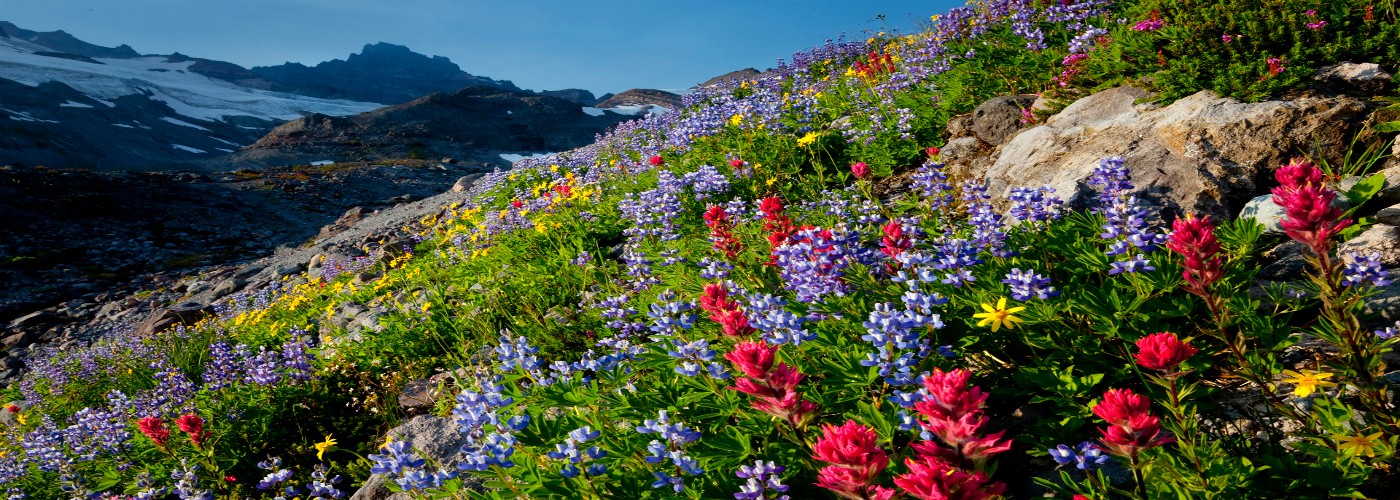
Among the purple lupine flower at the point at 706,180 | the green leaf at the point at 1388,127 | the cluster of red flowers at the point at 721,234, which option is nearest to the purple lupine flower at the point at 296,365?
the purple lupine flower at the point at 706,180

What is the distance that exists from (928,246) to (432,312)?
5619 mm

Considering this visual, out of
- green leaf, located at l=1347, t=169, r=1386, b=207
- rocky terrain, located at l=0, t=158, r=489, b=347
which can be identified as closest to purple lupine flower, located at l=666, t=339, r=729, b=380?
green leaf, located at l=1347, t=169, r=1386, b=207

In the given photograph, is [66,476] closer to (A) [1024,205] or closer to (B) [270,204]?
(A) [1024,205]

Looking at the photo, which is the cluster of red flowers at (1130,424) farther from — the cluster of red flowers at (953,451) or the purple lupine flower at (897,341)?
the purple lupine flower at (897,341)

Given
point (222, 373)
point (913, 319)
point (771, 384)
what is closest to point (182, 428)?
point (222, 373)

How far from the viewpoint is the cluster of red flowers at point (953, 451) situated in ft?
5.75

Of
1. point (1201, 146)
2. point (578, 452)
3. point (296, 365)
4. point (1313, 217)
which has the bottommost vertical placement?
point (296, 365)

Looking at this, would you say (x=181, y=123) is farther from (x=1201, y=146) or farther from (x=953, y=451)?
(x=953, y=451)

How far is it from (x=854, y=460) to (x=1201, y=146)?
4.84 m

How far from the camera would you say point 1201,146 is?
15.9 ft

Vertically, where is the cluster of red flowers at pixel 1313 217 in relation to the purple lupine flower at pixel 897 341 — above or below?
above

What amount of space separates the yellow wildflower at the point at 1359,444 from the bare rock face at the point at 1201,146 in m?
2.84

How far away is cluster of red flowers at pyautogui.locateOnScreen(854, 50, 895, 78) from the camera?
1046 cm

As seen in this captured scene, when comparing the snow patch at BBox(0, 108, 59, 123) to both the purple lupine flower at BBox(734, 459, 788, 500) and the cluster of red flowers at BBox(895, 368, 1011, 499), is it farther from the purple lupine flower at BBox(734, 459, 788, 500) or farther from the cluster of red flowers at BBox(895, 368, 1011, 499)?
the cluster of red flowers at BBox(895, 368, 1011, 499)
